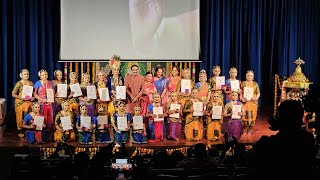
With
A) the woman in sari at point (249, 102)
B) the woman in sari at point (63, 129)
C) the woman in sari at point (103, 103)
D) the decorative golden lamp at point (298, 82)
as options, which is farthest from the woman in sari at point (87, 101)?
the decorative golden lamp at point (298, 82)

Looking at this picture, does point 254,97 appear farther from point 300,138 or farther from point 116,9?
point 300,138

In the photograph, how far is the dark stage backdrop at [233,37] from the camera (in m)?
11.7

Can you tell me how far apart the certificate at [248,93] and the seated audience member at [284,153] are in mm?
6943

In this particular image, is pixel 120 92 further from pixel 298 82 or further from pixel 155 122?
pixel 298 82

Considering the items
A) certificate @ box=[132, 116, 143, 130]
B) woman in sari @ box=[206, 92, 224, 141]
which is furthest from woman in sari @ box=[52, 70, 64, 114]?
woman in sari @ box=[206, 92, 224, 141]

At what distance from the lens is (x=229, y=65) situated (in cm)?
1237

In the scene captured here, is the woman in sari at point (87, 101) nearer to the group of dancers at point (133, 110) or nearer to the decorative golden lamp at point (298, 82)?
the group of dancers at point (133, 110)

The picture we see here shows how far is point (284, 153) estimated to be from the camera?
265 cm

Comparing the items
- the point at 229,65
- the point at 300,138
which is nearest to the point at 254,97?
the point at 229,65

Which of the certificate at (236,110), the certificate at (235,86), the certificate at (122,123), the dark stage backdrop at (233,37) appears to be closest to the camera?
the certificate at (122,123)

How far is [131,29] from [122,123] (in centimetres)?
340

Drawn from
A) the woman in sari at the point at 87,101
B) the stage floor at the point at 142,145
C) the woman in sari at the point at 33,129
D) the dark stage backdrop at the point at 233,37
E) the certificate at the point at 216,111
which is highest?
the dark stage backdrop at the point at 233,37

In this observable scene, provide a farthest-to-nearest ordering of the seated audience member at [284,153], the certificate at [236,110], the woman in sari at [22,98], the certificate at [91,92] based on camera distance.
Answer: the woman in sari at [22,98] < the certificate at [236,110] < the certificate at [91,92] < the seated audience member at [284,153]

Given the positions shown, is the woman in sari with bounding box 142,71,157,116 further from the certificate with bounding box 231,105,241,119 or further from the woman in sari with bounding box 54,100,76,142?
the certificate with bounding box 231,105,241,119
